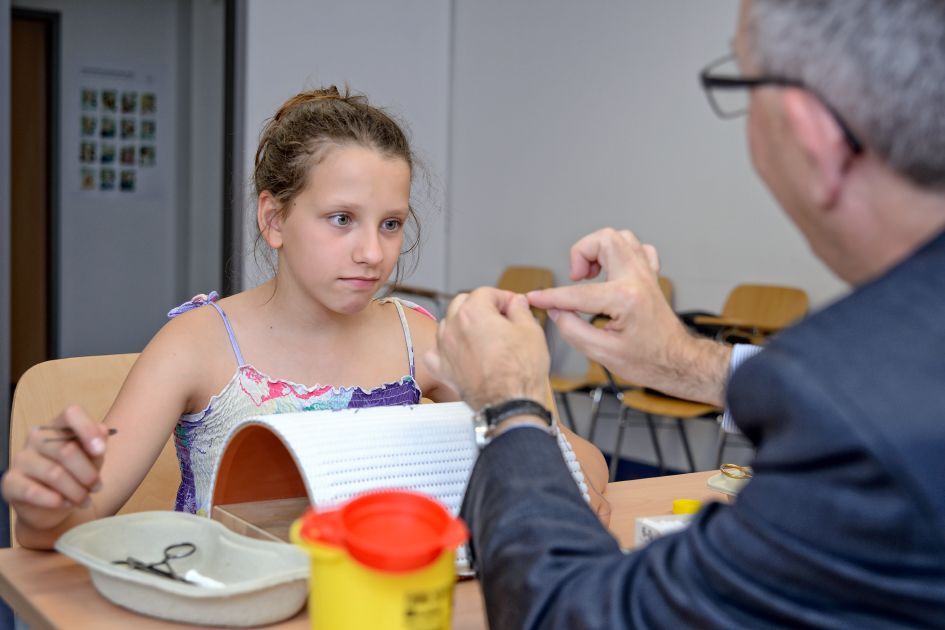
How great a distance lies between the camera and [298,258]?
1.75m

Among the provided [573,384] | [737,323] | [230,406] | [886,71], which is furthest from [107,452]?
[573,384]

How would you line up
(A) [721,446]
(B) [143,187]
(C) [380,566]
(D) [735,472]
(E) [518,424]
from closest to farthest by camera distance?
(C) [380,566]
(E) [518,424]
(D) [735,472]
(A) [721,446]
(B) [143,187]

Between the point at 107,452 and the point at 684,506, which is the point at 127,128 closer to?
the point at 107,452

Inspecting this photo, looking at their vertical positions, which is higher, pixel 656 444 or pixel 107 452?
pixel 107 452

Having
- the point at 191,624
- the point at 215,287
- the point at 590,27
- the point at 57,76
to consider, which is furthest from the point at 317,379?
the point at 57,76

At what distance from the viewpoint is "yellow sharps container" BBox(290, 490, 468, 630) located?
77 centimetres

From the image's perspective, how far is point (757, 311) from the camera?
4.61 meters

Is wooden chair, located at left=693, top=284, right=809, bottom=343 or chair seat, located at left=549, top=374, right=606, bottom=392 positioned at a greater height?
wooden chair, located at left=693, top=284, right=809, bottom=343

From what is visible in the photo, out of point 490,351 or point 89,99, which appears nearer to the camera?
point 490,351

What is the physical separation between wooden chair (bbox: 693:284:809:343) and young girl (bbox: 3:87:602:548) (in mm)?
2520

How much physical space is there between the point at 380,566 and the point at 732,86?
47 centimetres

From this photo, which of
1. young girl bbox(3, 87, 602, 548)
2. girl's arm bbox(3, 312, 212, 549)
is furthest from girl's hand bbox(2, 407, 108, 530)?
young girl bbox(3, 87, 602, 548)

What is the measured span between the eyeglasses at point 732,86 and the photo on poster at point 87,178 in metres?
6.79

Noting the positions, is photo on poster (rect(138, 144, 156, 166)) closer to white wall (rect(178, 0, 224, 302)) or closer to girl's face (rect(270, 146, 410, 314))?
white wall (rect(178, 0, 224, 302))
